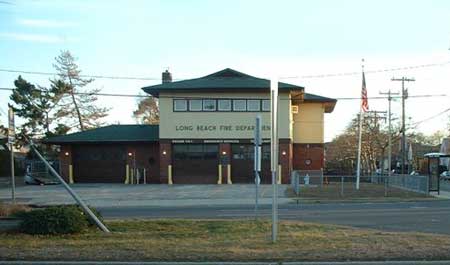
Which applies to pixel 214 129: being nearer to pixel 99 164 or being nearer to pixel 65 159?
pixel 99 164

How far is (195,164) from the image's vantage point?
4538 cm

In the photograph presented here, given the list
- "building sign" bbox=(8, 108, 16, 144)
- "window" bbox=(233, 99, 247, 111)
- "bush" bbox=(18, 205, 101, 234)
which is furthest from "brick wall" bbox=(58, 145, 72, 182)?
"bush" bbox=(18, 205, 101, 234)

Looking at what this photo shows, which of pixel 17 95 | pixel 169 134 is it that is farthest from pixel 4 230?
pixel 17 95

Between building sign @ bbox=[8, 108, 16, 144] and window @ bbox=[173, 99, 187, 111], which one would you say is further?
window @ bbox=[173, 99, 187, 111]

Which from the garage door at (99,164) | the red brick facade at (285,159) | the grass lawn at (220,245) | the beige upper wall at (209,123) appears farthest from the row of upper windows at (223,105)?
the grass lawn at (220,245)

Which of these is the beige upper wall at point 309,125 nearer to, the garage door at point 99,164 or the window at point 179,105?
the window at point 179,105

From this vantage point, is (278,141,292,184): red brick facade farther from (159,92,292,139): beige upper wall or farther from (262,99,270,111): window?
(262,99,270,111): window

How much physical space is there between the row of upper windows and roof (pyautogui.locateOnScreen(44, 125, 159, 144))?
384 cm

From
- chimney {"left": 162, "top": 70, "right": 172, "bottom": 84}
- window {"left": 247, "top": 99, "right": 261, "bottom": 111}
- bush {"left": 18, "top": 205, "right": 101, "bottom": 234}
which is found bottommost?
bush {"left": 18, "top": 205, "right": 101, "bottom": 234}

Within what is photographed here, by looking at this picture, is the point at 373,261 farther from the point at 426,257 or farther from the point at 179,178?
the point at 179,178

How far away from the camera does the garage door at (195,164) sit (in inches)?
A: 1781

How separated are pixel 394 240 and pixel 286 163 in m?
34.0

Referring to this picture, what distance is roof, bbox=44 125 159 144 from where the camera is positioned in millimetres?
46969

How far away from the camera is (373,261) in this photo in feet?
29.5
